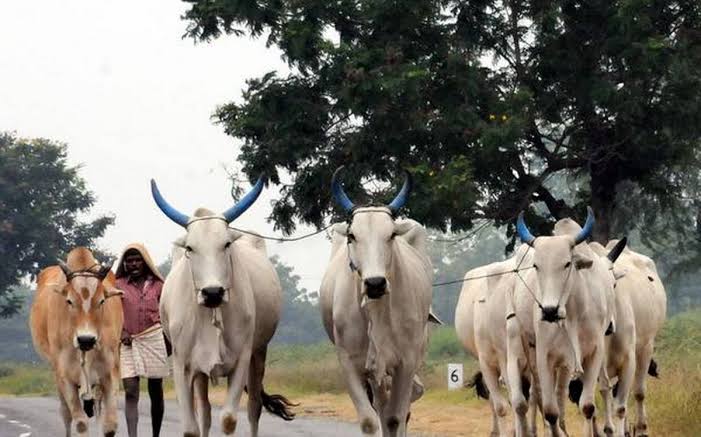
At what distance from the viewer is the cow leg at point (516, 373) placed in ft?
45.3

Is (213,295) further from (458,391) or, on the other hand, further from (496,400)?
(458,391)

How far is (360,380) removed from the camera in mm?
11797

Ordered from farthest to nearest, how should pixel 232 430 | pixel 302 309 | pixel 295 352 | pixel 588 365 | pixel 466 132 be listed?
pixel 302 309, pixel 295 352, pixel 466 132, pixel 588 365, pixel 232 430

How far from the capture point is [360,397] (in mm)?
11617

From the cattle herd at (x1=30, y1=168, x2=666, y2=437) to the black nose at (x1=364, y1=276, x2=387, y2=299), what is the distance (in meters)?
0.01

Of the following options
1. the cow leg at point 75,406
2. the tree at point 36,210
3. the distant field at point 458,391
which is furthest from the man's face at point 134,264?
the tree at point 36,210

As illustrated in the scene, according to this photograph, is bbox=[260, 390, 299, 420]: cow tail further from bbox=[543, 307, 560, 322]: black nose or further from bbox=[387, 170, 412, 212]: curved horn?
bbox=[387, 170, 412, 212]: curved horn

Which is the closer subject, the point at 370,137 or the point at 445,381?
the point at 370,137

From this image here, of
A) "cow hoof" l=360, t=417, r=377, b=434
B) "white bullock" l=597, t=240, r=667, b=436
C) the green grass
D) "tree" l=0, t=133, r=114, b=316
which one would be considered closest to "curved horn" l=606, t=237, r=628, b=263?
"white bullock" l=597, t=240, r=667, b=436

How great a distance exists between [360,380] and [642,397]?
5.02 metres

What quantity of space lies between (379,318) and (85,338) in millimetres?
3437

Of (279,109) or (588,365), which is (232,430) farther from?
(279,109)

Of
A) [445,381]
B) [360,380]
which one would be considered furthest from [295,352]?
[360,380]

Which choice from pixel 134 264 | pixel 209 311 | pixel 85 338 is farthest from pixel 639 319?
pixel 209 311
